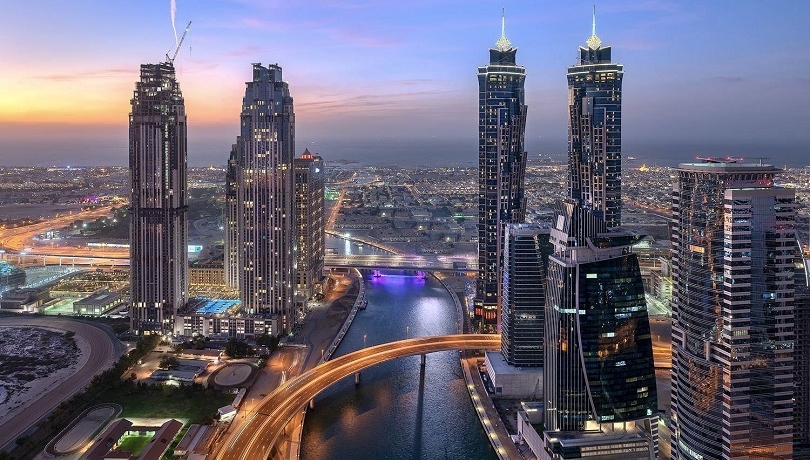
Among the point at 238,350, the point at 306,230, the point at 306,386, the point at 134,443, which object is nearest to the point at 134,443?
the point at 134,443

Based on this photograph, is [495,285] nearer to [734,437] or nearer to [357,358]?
[357,358]

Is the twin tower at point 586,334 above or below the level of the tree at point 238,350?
above

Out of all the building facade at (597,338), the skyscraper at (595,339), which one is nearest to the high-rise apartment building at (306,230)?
the skyscraper at (595,339)

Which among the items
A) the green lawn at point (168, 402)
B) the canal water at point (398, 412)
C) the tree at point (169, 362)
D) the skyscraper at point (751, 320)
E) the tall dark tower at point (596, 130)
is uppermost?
the tall dark tower at point (596, 130)

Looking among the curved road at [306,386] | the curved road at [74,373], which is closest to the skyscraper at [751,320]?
the curved road at [306,386]

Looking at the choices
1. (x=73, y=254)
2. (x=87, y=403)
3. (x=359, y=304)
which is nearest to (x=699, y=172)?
(x=87, y=403)

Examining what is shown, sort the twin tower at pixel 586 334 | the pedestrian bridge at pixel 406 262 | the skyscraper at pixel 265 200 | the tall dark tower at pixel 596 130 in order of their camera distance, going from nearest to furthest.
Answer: the twin tower at pixel 586 334, the skyscraper at pixel 265 200, the tall dark tower at pixel 596 130, the pedestrian bridge at pixel 406 262

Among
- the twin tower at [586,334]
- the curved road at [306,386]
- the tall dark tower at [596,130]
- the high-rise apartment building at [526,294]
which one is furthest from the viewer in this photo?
the tall dark tower at [596,130]

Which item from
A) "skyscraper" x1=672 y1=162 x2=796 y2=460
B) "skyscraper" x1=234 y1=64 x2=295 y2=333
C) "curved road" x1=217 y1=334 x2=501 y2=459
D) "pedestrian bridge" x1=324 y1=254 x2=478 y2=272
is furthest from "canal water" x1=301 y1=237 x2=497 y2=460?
"pedestrian bridge" x1=324 y1=254 x2=478 y2=272

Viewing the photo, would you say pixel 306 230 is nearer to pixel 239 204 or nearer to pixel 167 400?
pixel 239 204

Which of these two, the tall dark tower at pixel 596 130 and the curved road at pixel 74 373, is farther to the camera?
the tall dark tower at pixel 596 130

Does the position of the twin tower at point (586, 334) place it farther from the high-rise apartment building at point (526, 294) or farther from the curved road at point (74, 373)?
the curved road at point (74, 373)
